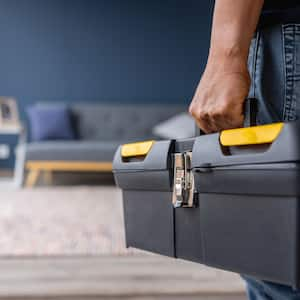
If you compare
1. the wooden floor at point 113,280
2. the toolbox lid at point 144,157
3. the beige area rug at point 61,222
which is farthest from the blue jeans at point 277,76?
the beige area rug at point 61,222

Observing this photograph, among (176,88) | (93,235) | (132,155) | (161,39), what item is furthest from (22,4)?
(132,155)

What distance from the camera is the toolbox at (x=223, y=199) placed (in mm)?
444

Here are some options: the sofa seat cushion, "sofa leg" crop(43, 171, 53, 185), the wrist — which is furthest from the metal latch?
"sofa leg" crop(43, 171, 53, 185)

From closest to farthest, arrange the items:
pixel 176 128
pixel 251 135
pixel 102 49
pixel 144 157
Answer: pixel 251 135 < pixel 144 157 < pixel 176 128 < pixel 102 49

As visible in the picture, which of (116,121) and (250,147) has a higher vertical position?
(250,147)

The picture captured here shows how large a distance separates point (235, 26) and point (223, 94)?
0.07 meters

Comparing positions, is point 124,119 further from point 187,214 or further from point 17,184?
point 187,214

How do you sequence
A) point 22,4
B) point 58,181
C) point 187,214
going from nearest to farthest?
point 187,214 → point 58,181 → point 22,4

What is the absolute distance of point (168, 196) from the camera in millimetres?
610

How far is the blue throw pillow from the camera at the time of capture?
443 centimetres

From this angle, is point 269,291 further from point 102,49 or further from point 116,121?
point 102,49

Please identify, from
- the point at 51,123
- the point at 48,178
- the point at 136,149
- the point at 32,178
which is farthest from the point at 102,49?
the point at 136,149

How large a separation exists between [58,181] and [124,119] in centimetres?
83

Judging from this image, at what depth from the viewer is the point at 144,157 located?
0.66 m
